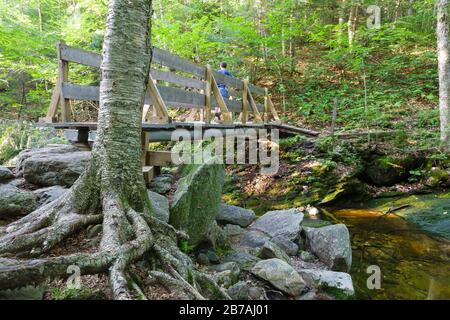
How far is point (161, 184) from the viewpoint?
586 centimetres

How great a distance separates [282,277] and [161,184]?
2.81 metres

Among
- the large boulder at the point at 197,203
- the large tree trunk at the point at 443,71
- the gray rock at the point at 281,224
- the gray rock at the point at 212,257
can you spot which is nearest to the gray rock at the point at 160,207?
the large boulder at the point at 197,203

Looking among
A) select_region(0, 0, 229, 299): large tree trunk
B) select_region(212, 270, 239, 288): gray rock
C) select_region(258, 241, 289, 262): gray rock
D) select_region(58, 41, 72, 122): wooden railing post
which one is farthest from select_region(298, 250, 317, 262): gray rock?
select_region(58, 41, 72, 122): wooden railing post

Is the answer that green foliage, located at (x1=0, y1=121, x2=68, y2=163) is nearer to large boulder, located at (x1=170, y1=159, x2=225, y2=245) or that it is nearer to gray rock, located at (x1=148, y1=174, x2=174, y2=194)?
gray rock, located at (x1=148, y1=174, x2=174, y2=194)

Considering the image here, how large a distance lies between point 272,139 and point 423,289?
802cm

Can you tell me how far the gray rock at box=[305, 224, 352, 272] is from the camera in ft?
17.4

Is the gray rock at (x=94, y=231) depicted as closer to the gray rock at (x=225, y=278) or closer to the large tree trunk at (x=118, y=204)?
the large tree trunk at (x=118, y=204)

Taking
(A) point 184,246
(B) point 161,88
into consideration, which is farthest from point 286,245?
(B) point 161,88

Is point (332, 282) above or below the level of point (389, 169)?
below

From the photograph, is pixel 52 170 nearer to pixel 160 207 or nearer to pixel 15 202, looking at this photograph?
pixel 15 202

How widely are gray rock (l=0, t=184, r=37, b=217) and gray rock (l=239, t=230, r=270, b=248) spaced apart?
3399 mm

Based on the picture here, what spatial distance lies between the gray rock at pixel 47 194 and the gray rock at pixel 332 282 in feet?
12.2

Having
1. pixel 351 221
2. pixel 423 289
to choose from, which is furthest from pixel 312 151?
pixel 423 289
